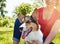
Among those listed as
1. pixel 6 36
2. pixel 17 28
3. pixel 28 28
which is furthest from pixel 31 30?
pixel 6 36

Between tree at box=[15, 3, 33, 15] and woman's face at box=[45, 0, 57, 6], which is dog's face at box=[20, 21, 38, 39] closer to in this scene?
tree at box=[15, 3, 33, 15]

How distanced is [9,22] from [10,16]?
0.06 metres

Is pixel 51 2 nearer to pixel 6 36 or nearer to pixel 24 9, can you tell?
pixel 24 9

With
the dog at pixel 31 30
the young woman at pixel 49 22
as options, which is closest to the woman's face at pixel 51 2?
the young woman at pixel 49 22

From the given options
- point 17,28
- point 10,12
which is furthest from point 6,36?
point 10,12

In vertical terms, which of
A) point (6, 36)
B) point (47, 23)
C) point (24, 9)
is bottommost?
point (6, 36)

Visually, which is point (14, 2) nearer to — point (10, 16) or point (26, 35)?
point (10, 16)

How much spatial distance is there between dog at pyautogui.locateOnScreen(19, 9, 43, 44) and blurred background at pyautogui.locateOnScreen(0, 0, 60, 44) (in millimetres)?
67

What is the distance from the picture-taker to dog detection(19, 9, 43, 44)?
1.57 meters

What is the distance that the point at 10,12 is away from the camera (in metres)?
1.63

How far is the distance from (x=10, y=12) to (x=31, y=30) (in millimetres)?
270

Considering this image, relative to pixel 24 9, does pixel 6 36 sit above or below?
below

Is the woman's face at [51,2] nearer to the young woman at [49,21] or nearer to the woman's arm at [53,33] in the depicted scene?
the young woman at [49,21]

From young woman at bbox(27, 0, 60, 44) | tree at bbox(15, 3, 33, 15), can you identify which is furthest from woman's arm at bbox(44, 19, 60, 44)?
tree at bbox(15, 3, 33, 15)
